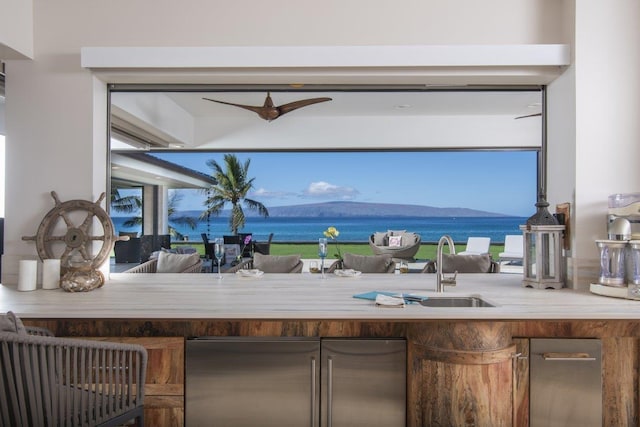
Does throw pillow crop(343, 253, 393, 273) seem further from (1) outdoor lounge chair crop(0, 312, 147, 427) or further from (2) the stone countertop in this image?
(1) outdoor lounge chair crop(0, 312, 147, 427)

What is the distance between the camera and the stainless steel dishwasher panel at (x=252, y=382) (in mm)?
2061

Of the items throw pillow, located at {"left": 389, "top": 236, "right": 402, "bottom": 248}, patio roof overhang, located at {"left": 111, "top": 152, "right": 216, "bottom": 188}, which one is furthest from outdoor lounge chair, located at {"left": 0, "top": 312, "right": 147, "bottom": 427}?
throw pillow, located at {"left": 389, "top": 236, "right": 402, "bottom": 248}

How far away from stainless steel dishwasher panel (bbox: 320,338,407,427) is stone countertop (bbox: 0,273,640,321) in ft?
0.54

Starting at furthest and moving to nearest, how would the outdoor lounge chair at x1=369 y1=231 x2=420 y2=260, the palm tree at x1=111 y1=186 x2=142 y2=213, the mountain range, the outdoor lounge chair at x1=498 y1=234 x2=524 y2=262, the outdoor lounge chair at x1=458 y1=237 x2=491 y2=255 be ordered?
the mountain range, the palm tree at x1=111 y1=186 x2=142 y2=213, the outdoor lounge chair at x1=458 y1=237 x2=491 y2=255, the outdoor lounge chair at x1=498 y1=234 x2=524 y2=262, the outdoor lounge chair at x1=369 y1=231 x2=420 y2=260

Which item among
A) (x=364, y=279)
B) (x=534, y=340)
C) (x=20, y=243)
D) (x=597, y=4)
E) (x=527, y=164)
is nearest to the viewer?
(x=534, y=340)

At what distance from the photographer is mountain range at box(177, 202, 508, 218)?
58.4 feet

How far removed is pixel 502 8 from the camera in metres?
2.74

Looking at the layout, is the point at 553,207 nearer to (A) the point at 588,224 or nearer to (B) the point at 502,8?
(A) the point at 588,224

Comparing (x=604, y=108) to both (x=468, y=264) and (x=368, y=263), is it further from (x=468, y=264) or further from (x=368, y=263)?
(x=368, y=263)

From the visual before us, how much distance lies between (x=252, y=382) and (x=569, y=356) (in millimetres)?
1305

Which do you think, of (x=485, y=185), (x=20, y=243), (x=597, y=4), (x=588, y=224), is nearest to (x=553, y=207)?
(x=588, y=224)

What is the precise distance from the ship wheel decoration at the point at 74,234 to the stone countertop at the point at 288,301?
225 millimetres

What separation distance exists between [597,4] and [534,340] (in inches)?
71.5

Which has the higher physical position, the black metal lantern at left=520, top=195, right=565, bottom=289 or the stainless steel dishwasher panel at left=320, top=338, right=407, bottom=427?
the black metal lantern at left=520, top=195, right=565, bottom=289
